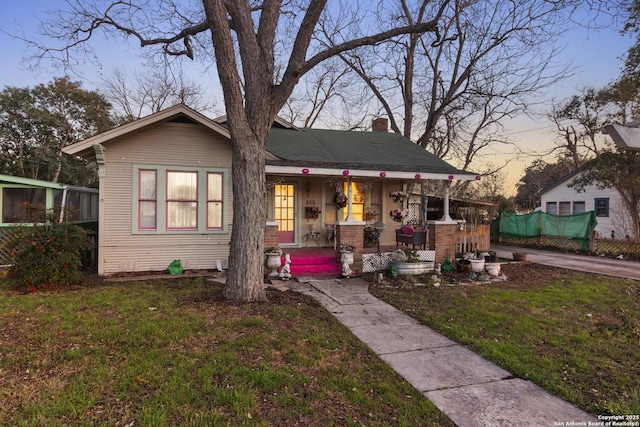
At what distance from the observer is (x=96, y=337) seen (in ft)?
13.7

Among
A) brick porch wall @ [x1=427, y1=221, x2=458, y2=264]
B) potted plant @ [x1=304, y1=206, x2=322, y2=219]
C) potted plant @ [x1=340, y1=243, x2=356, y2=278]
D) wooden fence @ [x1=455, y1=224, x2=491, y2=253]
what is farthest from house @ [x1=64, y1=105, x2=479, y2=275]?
wooden fence @ [x1=455, y1=224, x2=491, y2=253]

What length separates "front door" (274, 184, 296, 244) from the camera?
10.5m

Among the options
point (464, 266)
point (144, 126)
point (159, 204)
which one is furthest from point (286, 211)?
point (464, 266)

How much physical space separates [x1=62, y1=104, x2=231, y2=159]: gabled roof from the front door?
2.57 m

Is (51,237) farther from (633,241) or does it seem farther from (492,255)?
(633,241)

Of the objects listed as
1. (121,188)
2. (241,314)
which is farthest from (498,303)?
(121,188)

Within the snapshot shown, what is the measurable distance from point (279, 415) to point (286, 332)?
177 centimetres

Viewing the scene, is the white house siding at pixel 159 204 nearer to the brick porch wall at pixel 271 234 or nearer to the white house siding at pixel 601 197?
the brick porch wall at pixel 271 234

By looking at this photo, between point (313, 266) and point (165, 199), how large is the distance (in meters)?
4.10

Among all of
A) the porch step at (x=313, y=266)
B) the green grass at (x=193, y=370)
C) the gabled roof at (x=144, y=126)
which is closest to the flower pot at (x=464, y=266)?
the porch step at (x=313, y=266)

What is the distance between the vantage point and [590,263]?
1115 cm

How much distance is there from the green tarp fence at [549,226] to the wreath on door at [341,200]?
1013 cm

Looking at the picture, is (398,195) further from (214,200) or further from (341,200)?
(214,200)

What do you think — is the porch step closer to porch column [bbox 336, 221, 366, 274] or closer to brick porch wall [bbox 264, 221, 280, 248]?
porch column [bbox 336, 221, 366, 274]
